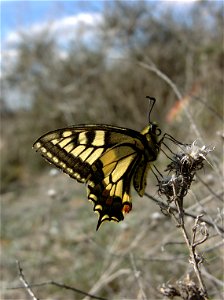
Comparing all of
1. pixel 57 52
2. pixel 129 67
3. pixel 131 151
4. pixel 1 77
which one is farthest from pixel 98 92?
pixel 131 151

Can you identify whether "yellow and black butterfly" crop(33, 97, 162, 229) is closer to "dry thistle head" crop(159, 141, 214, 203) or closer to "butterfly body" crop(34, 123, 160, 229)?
"butterfly body" crop(34, 123, 160, 229)

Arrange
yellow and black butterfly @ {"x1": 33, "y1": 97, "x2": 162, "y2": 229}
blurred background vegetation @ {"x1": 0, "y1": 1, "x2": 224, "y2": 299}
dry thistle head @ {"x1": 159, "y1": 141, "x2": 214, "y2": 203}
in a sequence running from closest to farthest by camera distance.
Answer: dry thistle head @ {"x1": 159, "y1": 141, "x2": 214, "y2": 203} < yellow and black butterfly @ {"x1": 33, "y1": 97, "x2": 162, "y2": 229} < blurred background vegetation @ {"x1": 0, "y1": 1, "x2": 224, "y2": 299}

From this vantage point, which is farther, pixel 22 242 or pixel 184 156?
pixel 22 242

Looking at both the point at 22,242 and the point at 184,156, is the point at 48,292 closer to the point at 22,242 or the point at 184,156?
the point at 22,242

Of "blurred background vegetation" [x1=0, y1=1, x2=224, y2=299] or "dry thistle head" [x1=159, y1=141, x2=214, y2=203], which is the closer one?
"dry thistle head" [x1=159, y1=141, x2=214, y2=203]

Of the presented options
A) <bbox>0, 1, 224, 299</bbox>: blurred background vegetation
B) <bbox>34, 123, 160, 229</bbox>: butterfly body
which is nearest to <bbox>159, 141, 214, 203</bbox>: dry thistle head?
<bbox>34, 123, 160, 229</bbox>: butterfly body

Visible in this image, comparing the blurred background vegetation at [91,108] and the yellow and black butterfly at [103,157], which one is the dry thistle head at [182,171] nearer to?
the yellow and black butterfly at [103,157]
